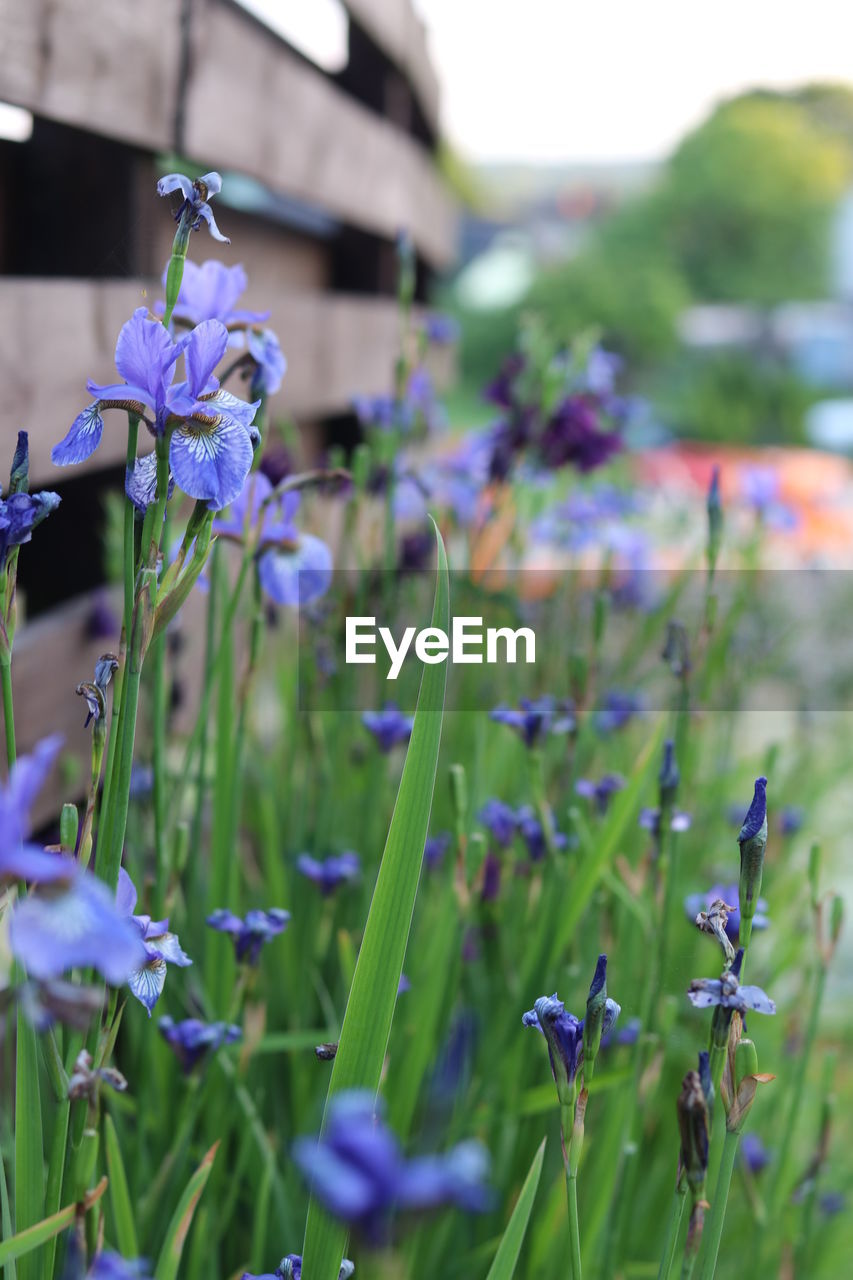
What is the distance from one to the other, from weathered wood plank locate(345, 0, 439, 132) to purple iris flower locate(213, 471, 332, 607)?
119cm

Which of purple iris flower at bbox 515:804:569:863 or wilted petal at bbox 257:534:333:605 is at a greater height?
wilted petal at bbox 257:534:333:605

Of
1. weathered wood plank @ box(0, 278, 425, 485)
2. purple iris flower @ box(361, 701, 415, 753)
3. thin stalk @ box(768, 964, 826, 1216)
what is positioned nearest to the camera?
thin stalk @ box(768, 964, 826, 1216)

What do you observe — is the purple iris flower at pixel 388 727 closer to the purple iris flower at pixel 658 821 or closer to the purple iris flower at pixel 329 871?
the purple iris flower at pixel 329 871

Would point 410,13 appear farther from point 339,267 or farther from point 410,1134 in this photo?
point 410,1134

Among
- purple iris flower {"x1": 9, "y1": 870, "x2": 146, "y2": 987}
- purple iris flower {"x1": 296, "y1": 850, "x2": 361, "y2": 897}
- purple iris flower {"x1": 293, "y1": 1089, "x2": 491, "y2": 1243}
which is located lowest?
purple iris flower {"x1": 296, "y1": 850, "x2": 361, "y2": 897}

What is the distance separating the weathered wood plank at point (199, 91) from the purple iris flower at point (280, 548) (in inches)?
11.9

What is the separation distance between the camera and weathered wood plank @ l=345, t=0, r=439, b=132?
1713 mm

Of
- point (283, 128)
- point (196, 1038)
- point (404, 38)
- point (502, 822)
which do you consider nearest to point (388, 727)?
point (502, 822)

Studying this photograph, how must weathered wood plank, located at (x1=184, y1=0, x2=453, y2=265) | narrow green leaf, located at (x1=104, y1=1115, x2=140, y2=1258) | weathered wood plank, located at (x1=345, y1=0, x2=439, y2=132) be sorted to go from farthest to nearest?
weathered wood plank, located at (x1=345, y1=0, x2=439, y2=132), weathered wood plank, located at (x1=184, y1=0, x2=453, y2=265), narrow green leaf, located at (x1=104, y1=1115, x2=140, y2=1258)

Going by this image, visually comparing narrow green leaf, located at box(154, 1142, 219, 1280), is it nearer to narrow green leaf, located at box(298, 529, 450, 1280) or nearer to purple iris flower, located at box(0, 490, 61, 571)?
narrow green leaf, located at box(298, 529, 450, 1280)

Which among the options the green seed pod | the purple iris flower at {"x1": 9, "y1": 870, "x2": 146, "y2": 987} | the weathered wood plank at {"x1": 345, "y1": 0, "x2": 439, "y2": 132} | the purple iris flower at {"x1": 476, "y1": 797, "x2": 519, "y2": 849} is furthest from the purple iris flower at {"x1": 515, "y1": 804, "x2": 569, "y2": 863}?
the weathered wood plank at {"x1": 345, "y1": 0, "x2": 439, "y2": 132}

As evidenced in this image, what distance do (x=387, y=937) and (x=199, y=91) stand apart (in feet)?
2.99

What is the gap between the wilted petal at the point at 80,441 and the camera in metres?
0.41

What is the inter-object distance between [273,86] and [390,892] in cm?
113
